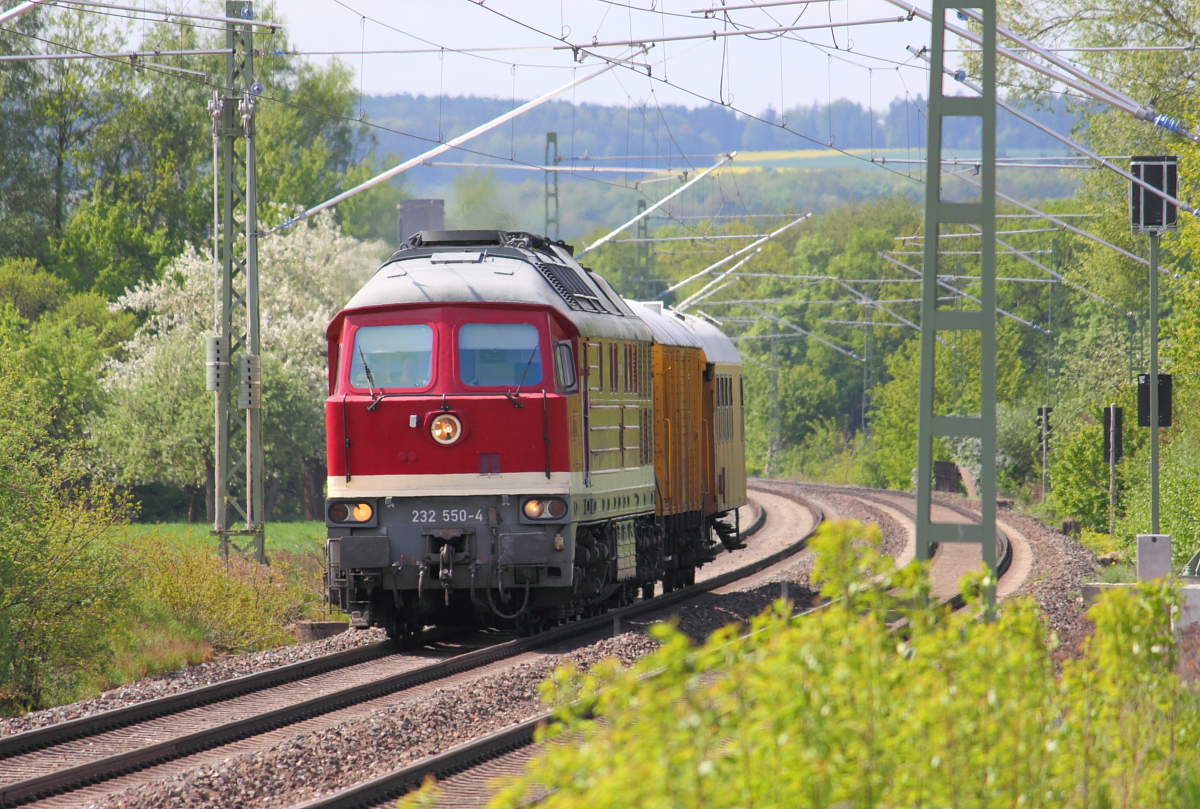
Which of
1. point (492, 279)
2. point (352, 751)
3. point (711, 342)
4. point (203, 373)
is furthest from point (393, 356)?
point (203, 373)

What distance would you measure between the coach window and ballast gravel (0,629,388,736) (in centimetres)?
326

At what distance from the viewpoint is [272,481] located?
46.1m

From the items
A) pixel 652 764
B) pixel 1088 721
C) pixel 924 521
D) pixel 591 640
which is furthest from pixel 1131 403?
pixel 652 764

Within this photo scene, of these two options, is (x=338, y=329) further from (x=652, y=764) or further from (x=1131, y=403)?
(x=1131, y=403)

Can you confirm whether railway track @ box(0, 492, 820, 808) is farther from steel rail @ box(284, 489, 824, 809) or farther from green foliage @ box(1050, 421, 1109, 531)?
green foliage @ box(1050, 421, 1109, 531)

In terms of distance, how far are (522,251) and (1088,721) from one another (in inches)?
433

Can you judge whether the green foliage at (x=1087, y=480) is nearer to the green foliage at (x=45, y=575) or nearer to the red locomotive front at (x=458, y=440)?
the red locomotive front at (x=458, y=440)

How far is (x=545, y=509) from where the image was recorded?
14.6 m

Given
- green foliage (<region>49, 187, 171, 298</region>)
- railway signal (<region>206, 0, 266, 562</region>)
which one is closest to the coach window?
railway signal (<region>206, 0, 266, 562</region>)

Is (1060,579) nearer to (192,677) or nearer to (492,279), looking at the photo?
(492,279)

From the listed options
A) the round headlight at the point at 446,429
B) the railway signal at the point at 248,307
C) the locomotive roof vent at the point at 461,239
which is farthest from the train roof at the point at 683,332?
the railway signal at the point at 248,307

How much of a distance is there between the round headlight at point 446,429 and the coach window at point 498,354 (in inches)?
17.0

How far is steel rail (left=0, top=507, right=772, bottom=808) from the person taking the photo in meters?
9.27

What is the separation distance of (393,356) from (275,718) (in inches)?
186
